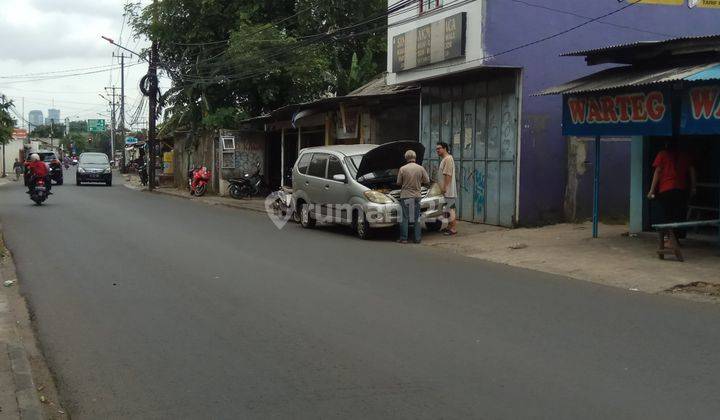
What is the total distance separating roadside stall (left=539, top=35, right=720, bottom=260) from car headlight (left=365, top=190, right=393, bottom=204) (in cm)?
370

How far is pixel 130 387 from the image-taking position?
5.25 meters

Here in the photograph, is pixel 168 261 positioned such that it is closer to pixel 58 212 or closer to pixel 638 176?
pixel 638 176

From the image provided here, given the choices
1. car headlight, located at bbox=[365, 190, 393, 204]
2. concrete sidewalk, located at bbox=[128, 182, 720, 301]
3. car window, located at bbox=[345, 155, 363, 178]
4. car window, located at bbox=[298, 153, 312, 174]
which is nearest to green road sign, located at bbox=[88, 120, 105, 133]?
car window, located at bbox=[298, 153, 312, 174]

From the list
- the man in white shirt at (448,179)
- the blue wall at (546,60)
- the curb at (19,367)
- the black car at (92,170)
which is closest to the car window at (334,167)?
the man in white shirt at (448,179)

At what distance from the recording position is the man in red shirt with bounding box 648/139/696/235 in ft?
38.8

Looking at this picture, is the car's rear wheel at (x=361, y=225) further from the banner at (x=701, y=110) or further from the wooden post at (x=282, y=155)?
the wooden post at (x=282, y=155)

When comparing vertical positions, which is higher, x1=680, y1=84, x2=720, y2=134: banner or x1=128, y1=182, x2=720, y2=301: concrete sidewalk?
x1=680, y1=84, x2=720, y2=134: banner

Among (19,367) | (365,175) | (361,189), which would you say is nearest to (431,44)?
(365,175)

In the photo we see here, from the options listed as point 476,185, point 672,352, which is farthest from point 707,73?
point 476,185

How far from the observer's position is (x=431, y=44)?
17859mm

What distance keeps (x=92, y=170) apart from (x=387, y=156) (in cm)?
2863

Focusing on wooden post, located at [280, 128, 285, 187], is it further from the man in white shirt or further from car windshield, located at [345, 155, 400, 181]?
the man in white shirt

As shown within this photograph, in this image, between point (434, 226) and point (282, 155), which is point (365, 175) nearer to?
point (434, 226)

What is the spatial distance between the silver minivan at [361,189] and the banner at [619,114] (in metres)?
3.26
